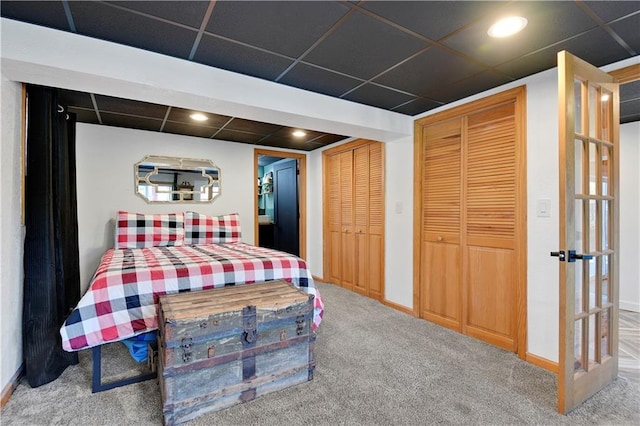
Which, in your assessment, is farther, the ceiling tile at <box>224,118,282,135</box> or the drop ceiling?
the ceiling tile at <box>224,118,282,135</box>

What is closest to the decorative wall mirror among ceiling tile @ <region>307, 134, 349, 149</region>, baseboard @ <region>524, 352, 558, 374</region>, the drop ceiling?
the drop ceiling

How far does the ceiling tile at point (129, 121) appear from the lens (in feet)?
11.1

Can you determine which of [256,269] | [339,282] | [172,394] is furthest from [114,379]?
[339,282]

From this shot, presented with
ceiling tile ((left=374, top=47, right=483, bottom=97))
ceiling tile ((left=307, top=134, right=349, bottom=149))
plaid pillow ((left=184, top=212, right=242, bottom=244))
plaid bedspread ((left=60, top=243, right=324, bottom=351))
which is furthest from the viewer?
ceiling tile ((left=307, top=134, right=349, bottom=149))

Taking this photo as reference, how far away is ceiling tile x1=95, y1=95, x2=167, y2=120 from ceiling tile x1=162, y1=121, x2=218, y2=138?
0.36 m

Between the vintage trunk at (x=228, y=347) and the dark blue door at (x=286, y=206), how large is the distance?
3453mm

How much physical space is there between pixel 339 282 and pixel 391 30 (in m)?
3.66

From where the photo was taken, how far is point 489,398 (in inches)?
75.5

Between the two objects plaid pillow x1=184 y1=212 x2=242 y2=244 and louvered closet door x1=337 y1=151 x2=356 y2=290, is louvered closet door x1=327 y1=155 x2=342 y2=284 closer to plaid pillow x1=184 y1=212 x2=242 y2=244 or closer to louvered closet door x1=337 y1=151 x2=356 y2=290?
louvered closet door x1=337 y1=151 x2=356 y2=290

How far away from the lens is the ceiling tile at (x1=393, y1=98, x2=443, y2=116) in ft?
9.89

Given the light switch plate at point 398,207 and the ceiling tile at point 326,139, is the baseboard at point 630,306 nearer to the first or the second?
the light switch plate at point 398,207

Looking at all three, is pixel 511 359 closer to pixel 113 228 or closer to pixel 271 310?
pixel 271 310

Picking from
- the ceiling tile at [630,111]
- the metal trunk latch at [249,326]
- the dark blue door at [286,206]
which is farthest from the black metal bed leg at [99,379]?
the ceiling tile at [630,111]

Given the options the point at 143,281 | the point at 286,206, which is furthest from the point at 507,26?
the point at 286,206
